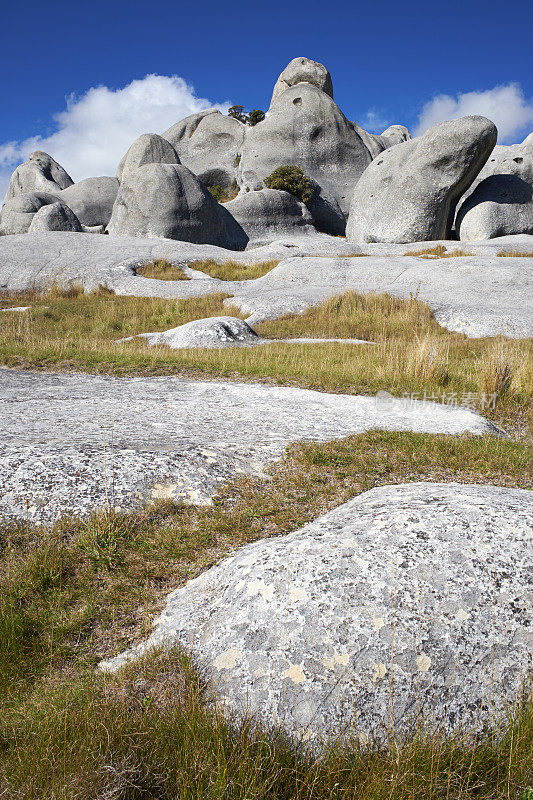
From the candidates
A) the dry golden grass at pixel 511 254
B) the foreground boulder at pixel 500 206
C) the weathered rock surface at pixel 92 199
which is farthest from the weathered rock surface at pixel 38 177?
the dry golden grass at pixel 511 254

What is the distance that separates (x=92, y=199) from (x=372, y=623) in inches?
2253

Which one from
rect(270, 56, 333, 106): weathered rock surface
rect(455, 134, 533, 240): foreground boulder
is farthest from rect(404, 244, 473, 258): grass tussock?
rect(270, 56, 333, 106): weathered rock surface

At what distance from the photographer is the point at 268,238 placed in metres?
42.9

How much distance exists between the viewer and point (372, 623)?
10.9 ft

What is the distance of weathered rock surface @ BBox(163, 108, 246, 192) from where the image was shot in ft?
197

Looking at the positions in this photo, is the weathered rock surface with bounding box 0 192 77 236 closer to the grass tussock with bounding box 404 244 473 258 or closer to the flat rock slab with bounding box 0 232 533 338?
the flat rock slab with bounding box 0 232 533 338

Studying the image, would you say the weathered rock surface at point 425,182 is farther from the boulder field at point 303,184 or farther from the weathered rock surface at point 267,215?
the weathered rock surface at point 267,215

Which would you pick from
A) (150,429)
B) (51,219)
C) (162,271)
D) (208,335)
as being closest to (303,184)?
(51,219)

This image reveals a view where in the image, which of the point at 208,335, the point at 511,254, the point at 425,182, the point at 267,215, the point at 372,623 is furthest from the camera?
the point at 267,215

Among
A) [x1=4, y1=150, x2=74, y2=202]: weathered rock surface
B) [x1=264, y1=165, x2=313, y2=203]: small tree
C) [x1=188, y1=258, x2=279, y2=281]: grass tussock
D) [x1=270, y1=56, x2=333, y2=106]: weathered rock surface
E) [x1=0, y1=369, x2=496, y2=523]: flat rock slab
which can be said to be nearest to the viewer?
[x1=0, y1=369, x2=496, y2=523]: flat rock slab

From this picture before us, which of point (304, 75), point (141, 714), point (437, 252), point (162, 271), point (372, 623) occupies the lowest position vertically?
point (141, 714)

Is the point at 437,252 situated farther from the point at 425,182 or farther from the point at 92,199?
the point at 92,199

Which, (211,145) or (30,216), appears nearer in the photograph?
(30,216)

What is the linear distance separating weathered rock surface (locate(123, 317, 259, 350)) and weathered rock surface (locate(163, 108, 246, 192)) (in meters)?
47.7
